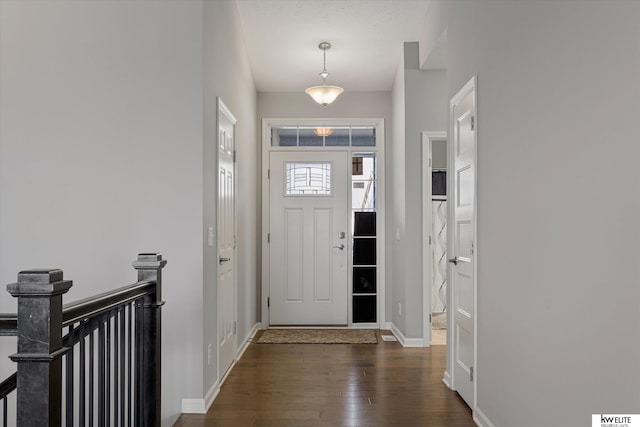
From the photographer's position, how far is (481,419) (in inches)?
110

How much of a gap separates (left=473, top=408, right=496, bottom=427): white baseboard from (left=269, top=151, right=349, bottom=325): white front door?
3.05 metres

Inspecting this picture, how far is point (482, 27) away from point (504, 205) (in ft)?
3.47

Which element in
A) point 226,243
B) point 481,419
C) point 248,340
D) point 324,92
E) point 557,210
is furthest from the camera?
point 248,340

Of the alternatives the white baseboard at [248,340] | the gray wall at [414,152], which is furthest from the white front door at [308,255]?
the gray wall at [414,152]

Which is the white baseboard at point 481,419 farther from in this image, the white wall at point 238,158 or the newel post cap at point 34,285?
the newel post cap at point 34,285

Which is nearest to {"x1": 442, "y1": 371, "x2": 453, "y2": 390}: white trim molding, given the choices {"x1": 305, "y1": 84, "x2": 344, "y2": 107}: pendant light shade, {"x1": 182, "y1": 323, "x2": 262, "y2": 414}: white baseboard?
{"x1": 182, "y1": 323, "x2": 262, "y2": 414}: white baseboard

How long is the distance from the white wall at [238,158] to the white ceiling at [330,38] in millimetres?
194

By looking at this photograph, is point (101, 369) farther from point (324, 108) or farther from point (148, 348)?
point (324, 108)

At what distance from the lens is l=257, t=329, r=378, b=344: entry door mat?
509 centimetres

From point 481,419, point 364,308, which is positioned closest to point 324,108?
point 364,308

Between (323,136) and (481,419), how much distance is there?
12.8 ft

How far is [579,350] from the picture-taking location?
5.72ft

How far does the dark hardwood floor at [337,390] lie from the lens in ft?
9.72

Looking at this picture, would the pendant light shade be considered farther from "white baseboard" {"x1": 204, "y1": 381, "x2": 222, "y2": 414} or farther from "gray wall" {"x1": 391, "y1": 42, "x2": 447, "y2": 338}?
"white baseboard" {"x1": 204, "y1": 381, "x2": 222, "y2": 414}
